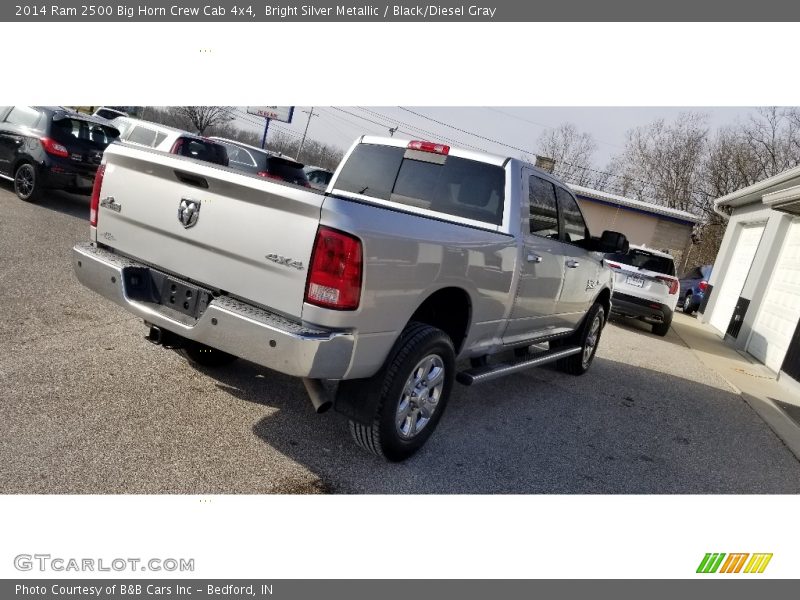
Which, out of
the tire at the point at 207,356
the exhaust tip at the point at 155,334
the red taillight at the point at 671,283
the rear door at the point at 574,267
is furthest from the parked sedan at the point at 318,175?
the exhaust tip at the point at 155,334

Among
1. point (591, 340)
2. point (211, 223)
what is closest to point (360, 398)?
point (211, 223)

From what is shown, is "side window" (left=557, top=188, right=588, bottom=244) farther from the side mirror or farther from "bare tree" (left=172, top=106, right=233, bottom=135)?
"bare tree" (left=172, top=106, right=233, bottom=135)

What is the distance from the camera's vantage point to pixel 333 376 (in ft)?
10.3

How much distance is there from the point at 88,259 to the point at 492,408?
11.1 feet

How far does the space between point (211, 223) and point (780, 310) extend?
36.2 feet

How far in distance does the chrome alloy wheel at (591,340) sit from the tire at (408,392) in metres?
3.47

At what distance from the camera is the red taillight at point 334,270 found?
297 cm

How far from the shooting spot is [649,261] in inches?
479

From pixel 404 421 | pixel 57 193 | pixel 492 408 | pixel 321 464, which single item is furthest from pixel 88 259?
pixel 57 193

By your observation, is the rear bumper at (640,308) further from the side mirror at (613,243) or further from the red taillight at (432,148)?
the red taillight at (432,148)

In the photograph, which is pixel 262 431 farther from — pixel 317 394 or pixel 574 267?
pixel 574 267

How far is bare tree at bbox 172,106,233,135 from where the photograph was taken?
4797 cm

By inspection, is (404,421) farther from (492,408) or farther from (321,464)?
(492,408)

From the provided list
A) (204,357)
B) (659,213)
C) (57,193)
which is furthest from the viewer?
(659,213)
